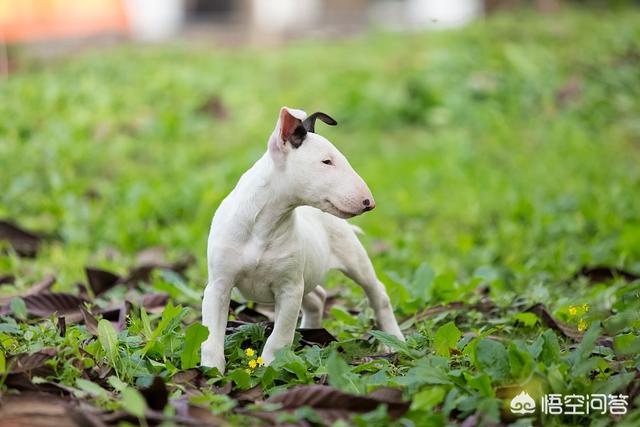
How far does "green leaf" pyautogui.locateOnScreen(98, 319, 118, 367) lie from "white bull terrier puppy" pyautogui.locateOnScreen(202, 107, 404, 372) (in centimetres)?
32

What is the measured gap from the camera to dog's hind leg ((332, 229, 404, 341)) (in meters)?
4.13

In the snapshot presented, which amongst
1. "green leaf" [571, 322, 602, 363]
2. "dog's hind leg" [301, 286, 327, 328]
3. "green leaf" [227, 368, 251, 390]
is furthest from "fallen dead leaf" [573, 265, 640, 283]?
"green leaf" [227, 368, 251, 390]

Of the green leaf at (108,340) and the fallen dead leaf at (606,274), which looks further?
the fallen dead leaf at (606,274)

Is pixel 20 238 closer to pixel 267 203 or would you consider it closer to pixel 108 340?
pixel 108 340

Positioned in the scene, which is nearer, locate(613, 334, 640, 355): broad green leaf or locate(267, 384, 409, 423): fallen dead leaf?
locate(267, 384, 409, 423): fallen dead leaf

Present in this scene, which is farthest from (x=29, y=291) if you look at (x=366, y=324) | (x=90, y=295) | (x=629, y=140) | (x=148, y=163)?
(x=629, y=140)

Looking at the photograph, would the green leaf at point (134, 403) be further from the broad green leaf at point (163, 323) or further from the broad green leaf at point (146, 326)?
the broad green leaf at point (146, 326)

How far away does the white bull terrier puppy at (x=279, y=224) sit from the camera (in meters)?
3.45

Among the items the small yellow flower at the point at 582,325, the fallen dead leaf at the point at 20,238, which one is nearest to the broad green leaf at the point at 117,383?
the small yellow flower at the point at 582,325

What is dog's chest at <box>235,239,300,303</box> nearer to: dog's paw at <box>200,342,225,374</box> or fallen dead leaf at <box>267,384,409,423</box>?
dog's paw at <box>200,342,225,374</box>

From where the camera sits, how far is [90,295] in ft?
16.8

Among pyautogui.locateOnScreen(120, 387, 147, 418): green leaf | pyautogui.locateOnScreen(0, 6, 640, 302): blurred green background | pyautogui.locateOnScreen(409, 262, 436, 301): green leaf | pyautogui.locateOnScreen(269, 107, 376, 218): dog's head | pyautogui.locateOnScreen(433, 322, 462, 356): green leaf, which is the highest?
pyautogui.locateOnScreen(269, 107, 376, 218): dog's head

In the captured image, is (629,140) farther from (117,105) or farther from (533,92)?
(117,105)

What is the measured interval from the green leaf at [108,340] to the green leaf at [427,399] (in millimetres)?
1082
